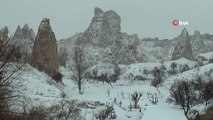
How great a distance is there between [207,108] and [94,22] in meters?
135

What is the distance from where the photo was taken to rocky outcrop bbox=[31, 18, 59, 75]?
56194 millimetres

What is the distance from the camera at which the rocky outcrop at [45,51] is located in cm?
5619

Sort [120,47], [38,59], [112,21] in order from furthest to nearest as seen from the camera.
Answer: [112,21] < [120,47] < [38,59]

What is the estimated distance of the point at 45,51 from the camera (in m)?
58.2

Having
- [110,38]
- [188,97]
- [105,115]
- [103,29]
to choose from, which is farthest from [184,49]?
[105,115]

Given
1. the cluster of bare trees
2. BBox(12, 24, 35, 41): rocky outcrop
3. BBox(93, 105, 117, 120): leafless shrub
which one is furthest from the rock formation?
BBox(93, 105, 117, 120): leafless shrub

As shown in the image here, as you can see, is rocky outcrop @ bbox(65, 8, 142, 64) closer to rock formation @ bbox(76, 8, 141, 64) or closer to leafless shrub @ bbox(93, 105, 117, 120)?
rock formation @ bbox(76, 8, 141, 64)

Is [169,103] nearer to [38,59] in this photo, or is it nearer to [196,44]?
[38,59]

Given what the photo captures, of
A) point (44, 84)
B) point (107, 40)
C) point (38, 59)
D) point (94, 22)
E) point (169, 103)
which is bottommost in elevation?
point (169, 103)

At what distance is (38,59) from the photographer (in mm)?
56844

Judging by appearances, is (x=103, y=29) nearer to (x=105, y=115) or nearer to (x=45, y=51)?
(x=45, y=51)

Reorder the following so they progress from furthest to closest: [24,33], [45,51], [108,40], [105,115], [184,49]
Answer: [108,40], [184,49], [24,33], [45,51], [105,115]

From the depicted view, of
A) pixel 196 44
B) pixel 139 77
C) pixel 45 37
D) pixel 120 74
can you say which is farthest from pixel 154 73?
pixel 196 44

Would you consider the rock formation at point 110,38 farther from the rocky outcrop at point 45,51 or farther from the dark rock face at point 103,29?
the rocky outcrop at point 45,51
